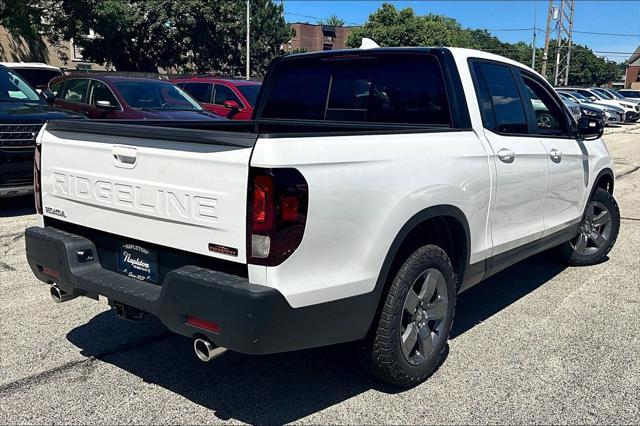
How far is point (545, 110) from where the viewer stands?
5336 mm

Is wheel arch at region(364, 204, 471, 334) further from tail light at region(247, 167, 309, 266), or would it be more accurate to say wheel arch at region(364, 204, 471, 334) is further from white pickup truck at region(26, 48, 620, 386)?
tail light at region(247, 167, 309, 266)

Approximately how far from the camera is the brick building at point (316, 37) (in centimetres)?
8619

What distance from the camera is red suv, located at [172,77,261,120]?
12.9m

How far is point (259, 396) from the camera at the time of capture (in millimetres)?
3535

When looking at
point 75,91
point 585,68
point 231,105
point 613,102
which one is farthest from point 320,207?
point 585,68

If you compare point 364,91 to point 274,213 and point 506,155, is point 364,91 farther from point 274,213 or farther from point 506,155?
point 274,213

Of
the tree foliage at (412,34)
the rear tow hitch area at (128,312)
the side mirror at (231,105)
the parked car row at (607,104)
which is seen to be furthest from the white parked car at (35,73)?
the tree foliage at (412,34)

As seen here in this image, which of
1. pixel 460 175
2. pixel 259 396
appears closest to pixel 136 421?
pixel 259 396

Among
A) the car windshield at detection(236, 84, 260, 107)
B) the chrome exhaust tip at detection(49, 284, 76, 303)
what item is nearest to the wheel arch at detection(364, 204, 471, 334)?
the chrome exhaust tip at detection(49, 284, 76, 303)

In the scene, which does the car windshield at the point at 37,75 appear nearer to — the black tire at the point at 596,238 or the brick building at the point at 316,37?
the black tire at the point at 596,238

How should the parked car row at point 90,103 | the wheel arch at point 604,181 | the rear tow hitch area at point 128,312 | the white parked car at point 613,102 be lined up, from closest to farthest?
the rear tow hitch area at point 128,312 < the wheel arch at point 604,181 < the parked car row at point 90,103 < the white parked car at point 613,102

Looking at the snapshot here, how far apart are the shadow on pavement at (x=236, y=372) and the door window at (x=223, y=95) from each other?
9.32 metres

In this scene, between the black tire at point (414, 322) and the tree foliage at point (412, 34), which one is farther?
the tree foliage at point (412, 34)

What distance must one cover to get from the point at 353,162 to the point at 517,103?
2.21 metres
